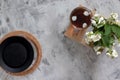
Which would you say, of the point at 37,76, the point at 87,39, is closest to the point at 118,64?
the point at 87,39

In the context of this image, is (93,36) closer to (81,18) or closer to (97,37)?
(97,37)

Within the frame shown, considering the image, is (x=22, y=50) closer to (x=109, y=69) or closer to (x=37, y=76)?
(x=37, y=76)

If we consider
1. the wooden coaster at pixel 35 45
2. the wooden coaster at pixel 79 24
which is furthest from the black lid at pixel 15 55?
the wooden coaster at pixel 79 24

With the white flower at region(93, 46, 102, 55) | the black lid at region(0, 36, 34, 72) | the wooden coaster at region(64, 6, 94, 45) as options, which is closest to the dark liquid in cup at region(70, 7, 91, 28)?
the wooden coaster at region(64, 6, 94, 45)

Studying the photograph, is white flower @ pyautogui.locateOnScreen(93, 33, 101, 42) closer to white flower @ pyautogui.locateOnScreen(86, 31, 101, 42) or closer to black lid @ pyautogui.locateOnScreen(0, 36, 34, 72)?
white flower @ pyautogui.locateOnScreen(86, 31, 101, 42)

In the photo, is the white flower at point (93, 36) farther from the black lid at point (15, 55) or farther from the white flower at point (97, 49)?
the black lid at point (15, 55)

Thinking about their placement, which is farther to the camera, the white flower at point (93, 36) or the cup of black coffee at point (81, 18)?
the cup of black coffee at point (81, 18)

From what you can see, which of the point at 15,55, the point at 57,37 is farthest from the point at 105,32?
the point at 15,55
